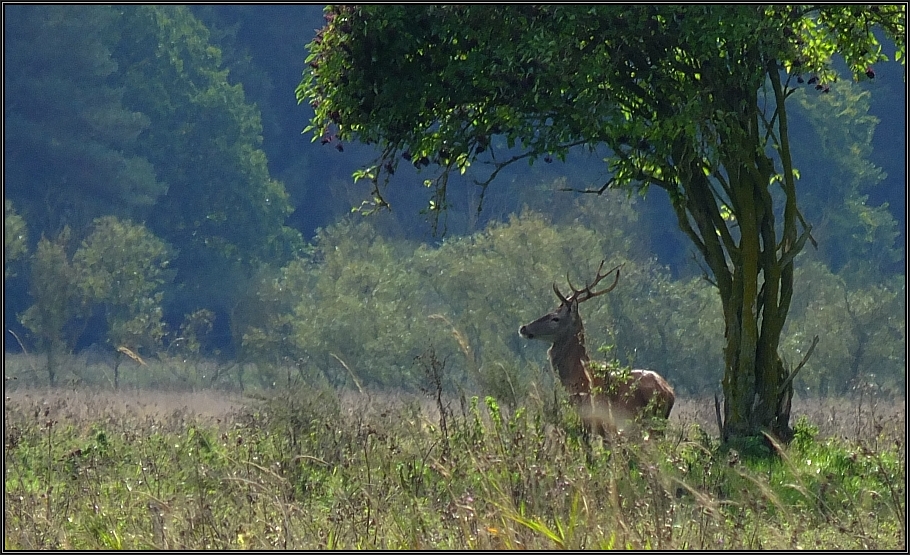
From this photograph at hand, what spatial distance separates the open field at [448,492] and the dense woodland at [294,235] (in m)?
18.9

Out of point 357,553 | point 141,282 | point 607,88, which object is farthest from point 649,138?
point 141,282

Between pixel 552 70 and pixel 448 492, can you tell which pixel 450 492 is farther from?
pixel 552 70

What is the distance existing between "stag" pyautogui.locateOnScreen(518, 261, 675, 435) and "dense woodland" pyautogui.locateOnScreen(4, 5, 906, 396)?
1616 cm

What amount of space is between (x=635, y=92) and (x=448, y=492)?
424cm

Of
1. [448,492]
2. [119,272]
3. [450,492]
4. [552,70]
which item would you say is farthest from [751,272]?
[119,272]

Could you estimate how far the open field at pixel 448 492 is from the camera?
5566 mm

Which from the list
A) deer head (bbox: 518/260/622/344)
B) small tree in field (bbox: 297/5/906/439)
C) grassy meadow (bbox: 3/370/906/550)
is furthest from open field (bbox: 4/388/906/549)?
deer head (bbox: 518/260/622/344)

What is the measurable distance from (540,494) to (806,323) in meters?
28.4

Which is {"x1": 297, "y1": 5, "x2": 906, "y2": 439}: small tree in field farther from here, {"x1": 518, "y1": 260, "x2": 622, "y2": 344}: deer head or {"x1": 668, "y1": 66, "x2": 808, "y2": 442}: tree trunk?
{"x1": 518, "y1": 260, "x2": 622, "y2": 344}: deer head

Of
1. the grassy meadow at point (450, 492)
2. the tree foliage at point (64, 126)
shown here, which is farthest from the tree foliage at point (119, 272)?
the grassy meadow at point (450, 492)

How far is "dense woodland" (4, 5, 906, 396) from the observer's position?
33000 millimetres

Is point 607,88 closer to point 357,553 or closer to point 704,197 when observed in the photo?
point 704,197

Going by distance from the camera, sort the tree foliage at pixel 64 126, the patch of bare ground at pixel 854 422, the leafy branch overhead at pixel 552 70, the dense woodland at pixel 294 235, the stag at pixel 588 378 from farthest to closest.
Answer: the tree foliage at pixel 64 126, the dense woodland at pixel 294 235, the patch of bare ground at pixel 854 422, the stag at pixel 588 378, the leafy branch overhead at pixel 552 70

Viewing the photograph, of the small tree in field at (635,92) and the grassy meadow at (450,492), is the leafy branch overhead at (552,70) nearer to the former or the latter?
the small tree in field at (635,92)
